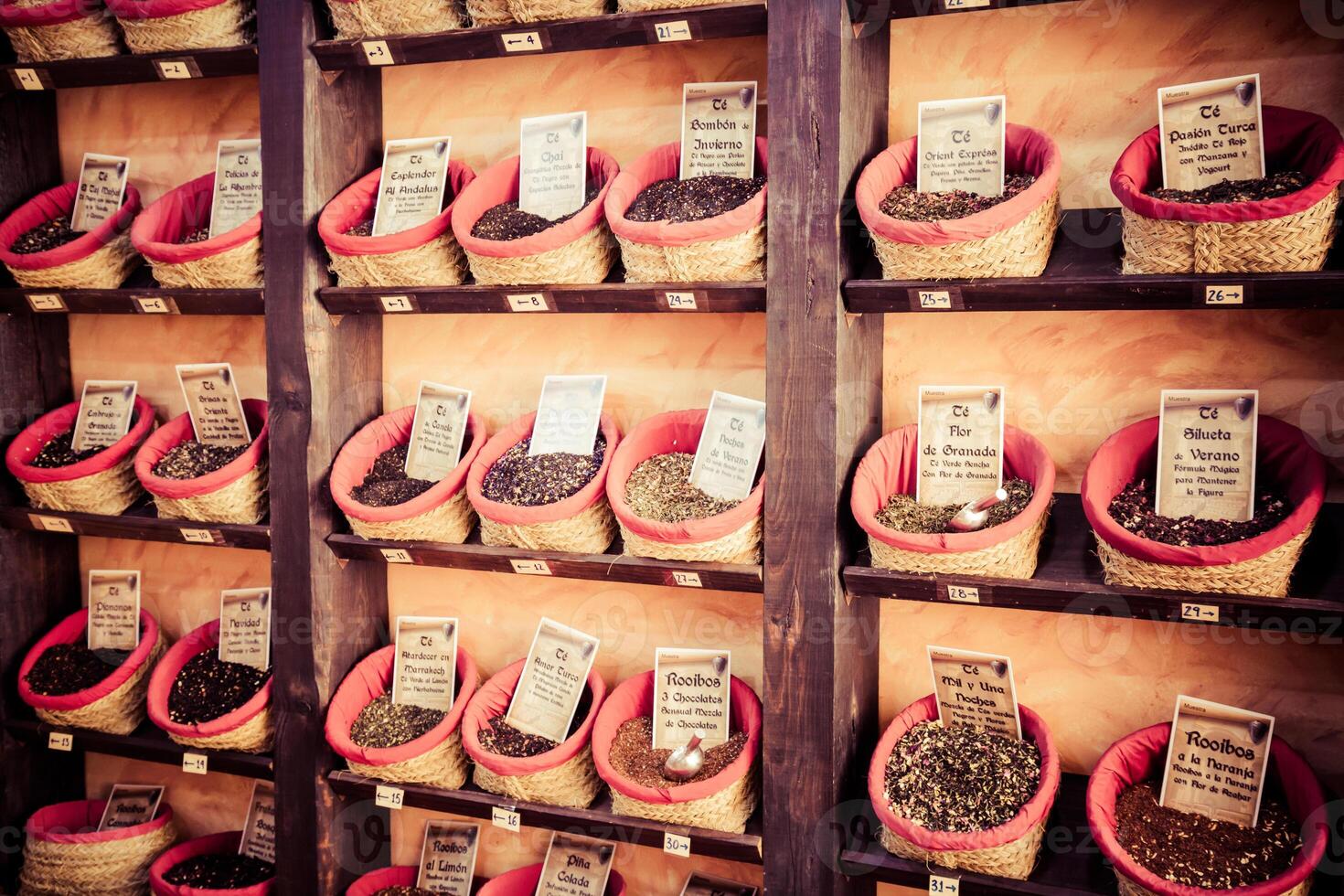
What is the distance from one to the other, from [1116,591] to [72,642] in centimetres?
285

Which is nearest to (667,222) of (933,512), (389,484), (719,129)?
(719,129)

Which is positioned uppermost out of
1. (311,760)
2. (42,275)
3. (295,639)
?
(42,275)

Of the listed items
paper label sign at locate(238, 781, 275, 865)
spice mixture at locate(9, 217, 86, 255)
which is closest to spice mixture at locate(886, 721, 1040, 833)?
paper label sign at locate(238, 781, 275, 865)

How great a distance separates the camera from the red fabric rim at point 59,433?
105 inches

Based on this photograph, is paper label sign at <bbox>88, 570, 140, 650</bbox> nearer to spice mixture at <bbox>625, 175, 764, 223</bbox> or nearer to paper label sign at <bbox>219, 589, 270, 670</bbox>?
paper label sign at <bbox>219, 589, 270, 670</bbox>

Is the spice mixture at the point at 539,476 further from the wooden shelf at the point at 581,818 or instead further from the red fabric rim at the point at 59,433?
the red fabric rim at the point at 59,433

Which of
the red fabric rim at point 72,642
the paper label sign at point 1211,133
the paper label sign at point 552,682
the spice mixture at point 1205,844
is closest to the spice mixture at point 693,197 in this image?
the paper label sign at point 1211,133

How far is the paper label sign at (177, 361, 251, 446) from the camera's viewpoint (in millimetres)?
2715

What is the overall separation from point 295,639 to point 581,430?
903 millimetres

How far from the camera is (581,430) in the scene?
242cm

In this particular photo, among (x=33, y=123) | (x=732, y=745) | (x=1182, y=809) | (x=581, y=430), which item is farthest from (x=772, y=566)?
(x=33, y=123)

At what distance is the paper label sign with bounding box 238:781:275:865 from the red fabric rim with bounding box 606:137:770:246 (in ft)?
6.30

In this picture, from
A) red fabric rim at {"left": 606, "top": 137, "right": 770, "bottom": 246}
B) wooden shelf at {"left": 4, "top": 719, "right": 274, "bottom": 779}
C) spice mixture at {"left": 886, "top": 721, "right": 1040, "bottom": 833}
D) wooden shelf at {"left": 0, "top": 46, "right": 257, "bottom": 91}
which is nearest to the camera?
spice mixture at {"left": 886, "top": 721, "right": 1040, "bottom": 833}

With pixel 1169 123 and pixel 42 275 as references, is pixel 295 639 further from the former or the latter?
pixel 1169 123
